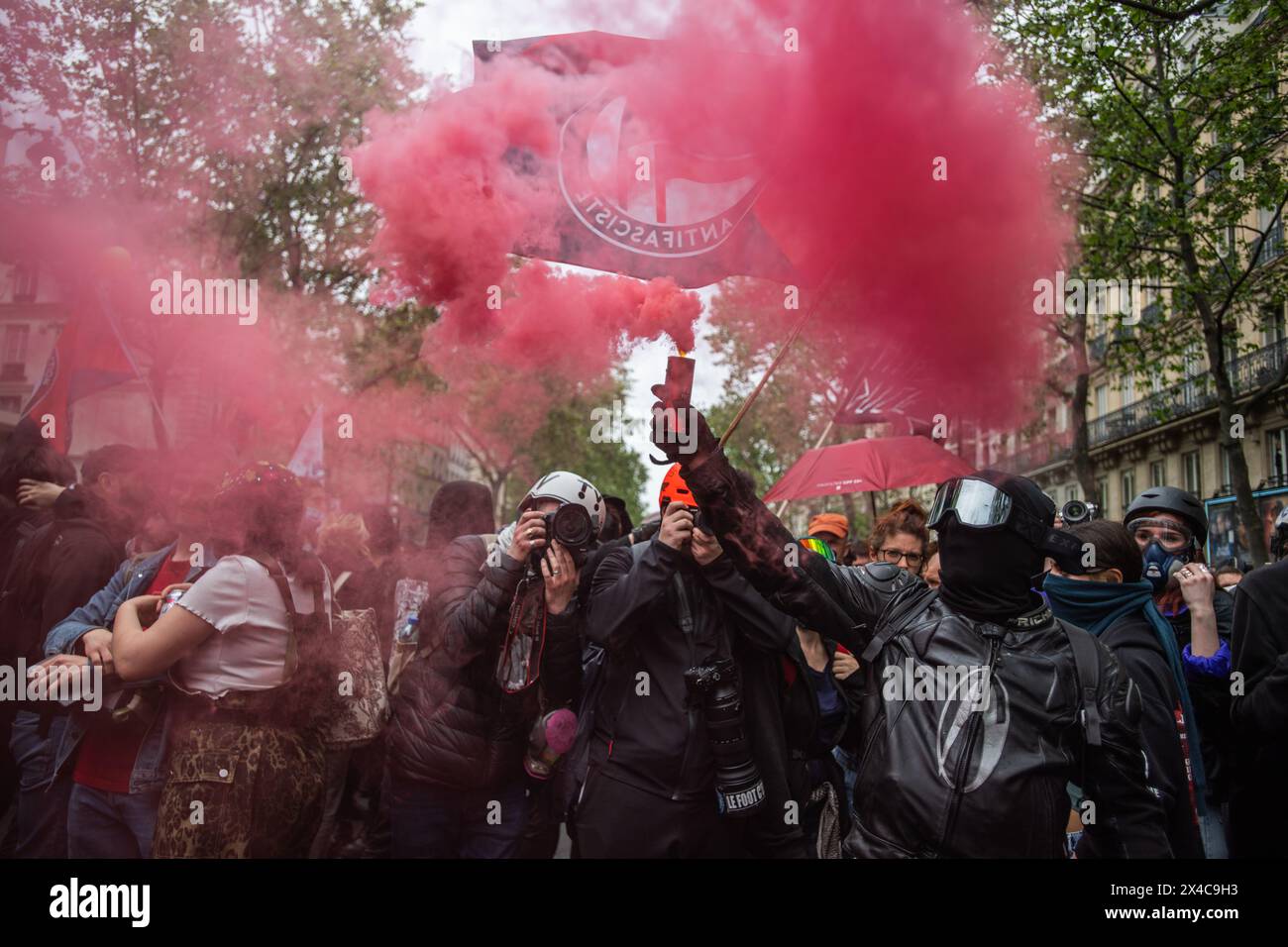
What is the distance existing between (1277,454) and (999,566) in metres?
25.6

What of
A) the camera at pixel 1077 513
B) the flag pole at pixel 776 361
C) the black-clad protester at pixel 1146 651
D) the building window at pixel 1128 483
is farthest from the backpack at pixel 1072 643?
the building window at pixel 1128 483

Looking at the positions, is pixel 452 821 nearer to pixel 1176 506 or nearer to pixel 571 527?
pixel 571 527

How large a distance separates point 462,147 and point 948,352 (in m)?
2.23

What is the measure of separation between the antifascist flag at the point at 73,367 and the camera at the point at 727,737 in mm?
3595

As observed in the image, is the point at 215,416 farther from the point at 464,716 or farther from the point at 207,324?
the point at 464,716

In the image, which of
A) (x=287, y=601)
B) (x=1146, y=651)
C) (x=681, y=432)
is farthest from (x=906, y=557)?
(x=287, y=601)

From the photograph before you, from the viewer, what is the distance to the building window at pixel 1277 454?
22.3 meters

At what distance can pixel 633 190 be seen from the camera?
138 inches

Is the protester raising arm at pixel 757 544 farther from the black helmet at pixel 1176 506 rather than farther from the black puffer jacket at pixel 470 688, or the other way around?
the black helmet at pixel 1176 506

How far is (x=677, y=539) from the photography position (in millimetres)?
2916

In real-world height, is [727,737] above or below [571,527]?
below

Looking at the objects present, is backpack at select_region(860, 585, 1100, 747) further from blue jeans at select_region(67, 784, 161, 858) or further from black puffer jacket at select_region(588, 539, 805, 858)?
blue jeans at select_region(67, 784, 161, 858)

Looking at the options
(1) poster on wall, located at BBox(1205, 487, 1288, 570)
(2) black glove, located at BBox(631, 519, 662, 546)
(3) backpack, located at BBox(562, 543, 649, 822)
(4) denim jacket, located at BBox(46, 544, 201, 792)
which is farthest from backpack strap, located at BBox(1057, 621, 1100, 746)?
(1) poster on wall, located at BBox(1205, 487, 1288, 570)
